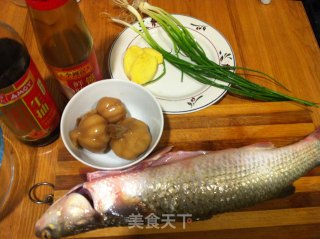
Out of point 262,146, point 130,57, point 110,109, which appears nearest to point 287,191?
point 262,146

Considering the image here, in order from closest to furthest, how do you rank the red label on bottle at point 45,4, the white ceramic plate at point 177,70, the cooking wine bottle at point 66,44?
the red label on bottle at point 45,4
the cooking wine bottle at point 66,44
the white ceramic plate at point 177,70

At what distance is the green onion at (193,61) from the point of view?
97 centimetres

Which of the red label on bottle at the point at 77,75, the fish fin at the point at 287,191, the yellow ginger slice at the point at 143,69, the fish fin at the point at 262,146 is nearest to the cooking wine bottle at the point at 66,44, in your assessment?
the red label on bottle at the point at 77,75

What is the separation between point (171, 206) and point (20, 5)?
0.95 metres

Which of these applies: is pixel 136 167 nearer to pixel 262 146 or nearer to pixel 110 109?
pixel 110 109

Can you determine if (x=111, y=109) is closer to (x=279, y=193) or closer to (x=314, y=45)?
(x=279, y=193)

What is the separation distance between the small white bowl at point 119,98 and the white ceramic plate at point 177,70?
8 centimetres

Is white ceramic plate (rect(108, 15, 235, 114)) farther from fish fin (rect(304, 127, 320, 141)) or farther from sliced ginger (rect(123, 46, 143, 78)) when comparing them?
fish fin (rect(304, 127, 320, 141))

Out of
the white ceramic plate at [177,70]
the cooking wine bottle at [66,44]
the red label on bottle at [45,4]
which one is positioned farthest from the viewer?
the white ceramic plate at [177,70]

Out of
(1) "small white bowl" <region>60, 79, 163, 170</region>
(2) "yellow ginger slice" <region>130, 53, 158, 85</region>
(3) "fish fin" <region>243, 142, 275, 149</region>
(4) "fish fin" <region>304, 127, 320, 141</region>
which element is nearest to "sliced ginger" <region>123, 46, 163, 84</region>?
(2) "yellow ginger slice" <region>130, 53, 158, 85</region>

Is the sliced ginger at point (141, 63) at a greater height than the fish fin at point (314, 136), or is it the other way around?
the fish fin at point (314, 136)

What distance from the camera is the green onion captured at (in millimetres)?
968

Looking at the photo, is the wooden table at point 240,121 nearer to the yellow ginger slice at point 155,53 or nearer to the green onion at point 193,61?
the green onion at point 193,61

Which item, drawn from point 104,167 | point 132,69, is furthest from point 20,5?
point 104,167
